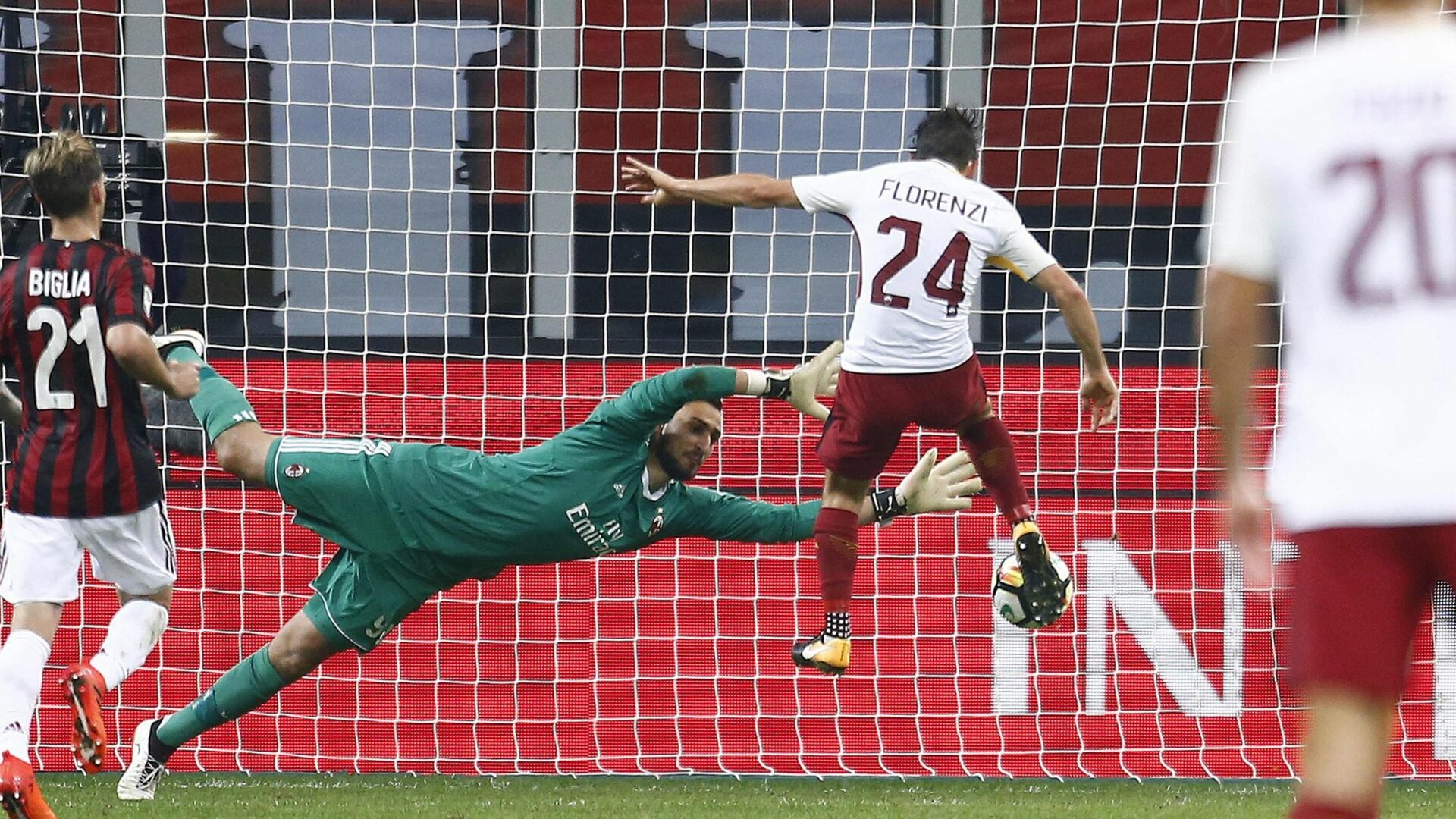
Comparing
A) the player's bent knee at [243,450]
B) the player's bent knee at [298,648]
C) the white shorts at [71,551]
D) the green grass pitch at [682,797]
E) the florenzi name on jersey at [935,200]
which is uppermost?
the florenzi name on jersey at [935,200]

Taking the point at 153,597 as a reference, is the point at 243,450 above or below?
above

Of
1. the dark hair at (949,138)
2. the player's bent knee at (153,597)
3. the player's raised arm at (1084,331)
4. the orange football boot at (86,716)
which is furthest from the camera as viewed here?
the dark hair at (949,138)

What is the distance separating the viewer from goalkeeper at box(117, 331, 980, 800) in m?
5.36

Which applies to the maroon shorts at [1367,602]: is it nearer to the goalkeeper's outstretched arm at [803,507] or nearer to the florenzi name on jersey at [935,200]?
the florenzi name on jersey at [935,200]

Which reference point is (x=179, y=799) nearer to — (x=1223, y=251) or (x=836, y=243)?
(x=836, y=243)

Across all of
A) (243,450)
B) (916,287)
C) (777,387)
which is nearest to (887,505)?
(777,387)

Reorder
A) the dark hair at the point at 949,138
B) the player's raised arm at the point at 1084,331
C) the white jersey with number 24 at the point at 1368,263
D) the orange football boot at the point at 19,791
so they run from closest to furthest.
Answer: the white jersey with number 24 at the point at 1368,263
the orange football boot at the point at 19,791
the player's raised arm at the point at 1084,331
the dark hair at the point at 949,138

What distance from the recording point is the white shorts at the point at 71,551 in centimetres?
473

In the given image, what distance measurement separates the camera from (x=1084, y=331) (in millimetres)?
5242

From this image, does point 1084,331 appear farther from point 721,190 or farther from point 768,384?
point 721,190

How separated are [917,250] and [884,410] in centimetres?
49

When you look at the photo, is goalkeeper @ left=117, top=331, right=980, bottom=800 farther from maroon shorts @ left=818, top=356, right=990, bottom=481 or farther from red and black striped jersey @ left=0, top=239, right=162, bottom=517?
red and black striped jersey @ left=0, top=239, right=162, bottom=517

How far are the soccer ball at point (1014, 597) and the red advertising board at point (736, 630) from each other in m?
1.20

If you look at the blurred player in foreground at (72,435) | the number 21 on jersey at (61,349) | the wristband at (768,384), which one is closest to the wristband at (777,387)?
the wristband at (768,384)
